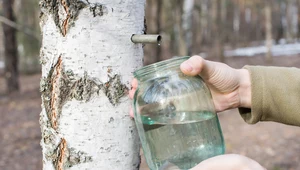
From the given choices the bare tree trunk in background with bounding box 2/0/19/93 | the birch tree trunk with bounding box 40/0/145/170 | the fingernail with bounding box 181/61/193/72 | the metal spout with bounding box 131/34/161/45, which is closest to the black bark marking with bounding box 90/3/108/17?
the birch tree trunk with bounding box 40/0/145/170

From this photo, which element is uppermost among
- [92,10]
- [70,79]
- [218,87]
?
[92,10]

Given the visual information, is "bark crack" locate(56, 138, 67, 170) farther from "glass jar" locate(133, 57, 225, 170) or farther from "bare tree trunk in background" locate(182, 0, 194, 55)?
"bare tree trunk in background" locate(182, 0, 194, 55)

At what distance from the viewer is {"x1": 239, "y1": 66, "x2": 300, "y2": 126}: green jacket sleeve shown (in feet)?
5.50

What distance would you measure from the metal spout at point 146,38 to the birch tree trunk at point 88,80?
0.08ft

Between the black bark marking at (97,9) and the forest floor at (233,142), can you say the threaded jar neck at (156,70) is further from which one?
the forest floor at (233,142)

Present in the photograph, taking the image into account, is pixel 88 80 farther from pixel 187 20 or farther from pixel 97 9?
pixel 187 20

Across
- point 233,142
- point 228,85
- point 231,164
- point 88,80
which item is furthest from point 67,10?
point 233,142

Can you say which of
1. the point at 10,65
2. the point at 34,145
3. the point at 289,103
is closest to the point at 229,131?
the point at 34,145

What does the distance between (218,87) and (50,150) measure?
81 cm

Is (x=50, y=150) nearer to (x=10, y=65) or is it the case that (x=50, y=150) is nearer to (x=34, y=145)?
(x=34, y=145)

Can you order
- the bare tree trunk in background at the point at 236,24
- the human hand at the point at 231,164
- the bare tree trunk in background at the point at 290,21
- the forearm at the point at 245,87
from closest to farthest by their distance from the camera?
the human hand at the point at 231,164 < the forearm at the point at 245,87 < the bare tree trunk in background at the point at 290,21 < the bare tree trunk in background at the point at 236,24

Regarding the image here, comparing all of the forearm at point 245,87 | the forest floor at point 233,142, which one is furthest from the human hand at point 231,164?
the forest floor at point 233,142

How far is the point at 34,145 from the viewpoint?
6434 mm

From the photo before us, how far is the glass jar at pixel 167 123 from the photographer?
1194 millimetres
